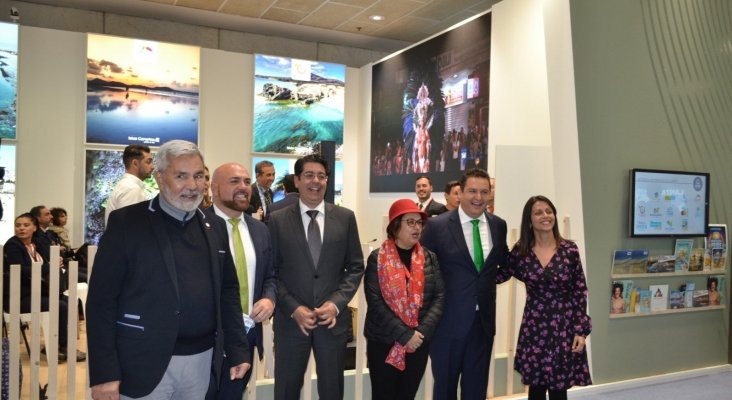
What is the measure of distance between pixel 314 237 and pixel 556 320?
1.47 m

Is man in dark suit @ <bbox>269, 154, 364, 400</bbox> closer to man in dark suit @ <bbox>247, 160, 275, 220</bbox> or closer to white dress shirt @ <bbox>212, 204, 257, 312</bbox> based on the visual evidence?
white dress shirt @ <bbox>212, 204, 257, 312</bbox>

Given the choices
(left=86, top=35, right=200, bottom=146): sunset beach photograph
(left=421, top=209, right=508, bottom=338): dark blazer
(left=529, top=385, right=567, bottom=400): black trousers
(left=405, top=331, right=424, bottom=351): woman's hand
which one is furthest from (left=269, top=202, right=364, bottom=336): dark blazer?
(left=86, top=35, right=200, bottom=146): sunset beach photograph

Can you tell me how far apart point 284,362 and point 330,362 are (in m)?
0.24

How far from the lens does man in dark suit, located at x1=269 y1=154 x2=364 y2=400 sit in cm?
290

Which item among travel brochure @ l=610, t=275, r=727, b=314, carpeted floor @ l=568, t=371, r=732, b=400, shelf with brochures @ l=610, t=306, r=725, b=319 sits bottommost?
carpeted floor @ l=568, t=371, r=732, b=400

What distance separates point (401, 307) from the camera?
2910mm

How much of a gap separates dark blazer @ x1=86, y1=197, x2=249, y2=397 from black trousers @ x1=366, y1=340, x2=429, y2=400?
1.25 m

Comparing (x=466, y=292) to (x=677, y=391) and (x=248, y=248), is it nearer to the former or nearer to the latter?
(x=248, y=248)

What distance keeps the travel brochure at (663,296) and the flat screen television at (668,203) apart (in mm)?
472

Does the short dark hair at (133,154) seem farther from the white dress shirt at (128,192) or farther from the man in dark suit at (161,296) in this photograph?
the man in dark suit at (161,296)

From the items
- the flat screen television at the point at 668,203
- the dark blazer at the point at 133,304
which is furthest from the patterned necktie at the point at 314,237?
the flat screen television at the point at 668,203

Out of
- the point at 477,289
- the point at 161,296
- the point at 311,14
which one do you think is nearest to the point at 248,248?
the point at 161,296

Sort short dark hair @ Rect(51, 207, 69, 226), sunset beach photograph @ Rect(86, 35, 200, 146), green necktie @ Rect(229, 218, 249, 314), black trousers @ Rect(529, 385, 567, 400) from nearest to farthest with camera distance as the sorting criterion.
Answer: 1. green necktie @ Rect(229, 218, 249, 314)
2. black trousers @ Rect(529, 385, 567, 400)
3. short dark hair @ Rect(51, 207, 69, 226)
4. sunset beach photograph @ Rect(86, 35, 200, 146)

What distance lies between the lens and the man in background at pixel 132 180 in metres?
4.18
